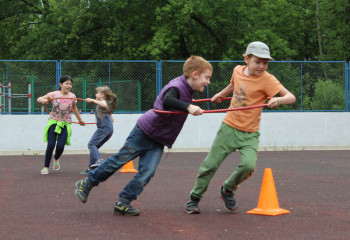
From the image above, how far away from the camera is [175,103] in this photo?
6266mm

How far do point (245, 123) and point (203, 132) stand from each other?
40.1ft

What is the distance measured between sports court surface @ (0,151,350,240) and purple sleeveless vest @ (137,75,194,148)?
83 cm

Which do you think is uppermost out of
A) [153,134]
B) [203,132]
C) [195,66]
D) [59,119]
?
[195,66]

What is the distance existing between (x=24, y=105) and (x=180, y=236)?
49.8 ft

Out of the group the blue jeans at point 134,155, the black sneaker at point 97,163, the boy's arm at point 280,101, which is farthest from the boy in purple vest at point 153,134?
the black sneaker at point 97,163

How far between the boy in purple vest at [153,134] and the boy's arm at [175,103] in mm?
19

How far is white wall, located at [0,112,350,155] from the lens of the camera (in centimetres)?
1831

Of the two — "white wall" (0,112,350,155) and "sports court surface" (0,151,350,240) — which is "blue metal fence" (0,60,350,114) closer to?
"white wall" (0,112,350,155)

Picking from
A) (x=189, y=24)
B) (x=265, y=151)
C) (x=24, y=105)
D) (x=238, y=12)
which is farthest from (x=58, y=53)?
(x=265, y=151)

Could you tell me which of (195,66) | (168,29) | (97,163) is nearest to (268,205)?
(195,66)

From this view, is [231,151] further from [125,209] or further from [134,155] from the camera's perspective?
[125,209]

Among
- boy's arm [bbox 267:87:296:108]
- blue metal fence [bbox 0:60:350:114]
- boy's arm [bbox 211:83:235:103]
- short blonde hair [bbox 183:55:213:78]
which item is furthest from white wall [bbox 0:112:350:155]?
boy's arm [bbox 267:87:296:108]

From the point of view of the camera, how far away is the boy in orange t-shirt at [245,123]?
6.66 metres

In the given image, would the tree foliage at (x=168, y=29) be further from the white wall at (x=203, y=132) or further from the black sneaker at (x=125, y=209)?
the black sneaker at (x=125, y=209)
